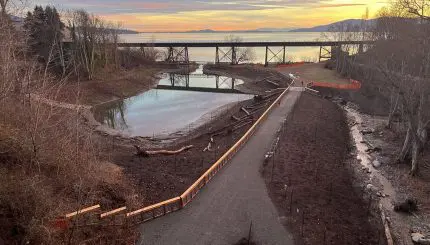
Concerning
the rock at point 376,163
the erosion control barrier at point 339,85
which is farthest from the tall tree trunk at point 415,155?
the erosion control barrier at point 339,85

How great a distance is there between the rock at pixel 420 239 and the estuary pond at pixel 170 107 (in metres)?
22.5

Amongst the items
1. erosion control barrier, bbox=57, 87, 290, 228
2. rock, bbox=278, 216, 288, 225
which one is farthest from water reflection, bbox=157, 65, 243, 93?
rock, bbox=278, 216, 288, 225

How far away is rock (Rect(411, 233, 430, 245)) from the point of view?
16375mm

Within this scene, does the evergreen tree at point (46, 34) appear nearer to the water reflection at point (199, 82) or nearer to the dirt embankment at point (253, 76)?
the water reflection at point (199, 82)

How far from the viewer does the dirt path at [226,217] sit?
15.5 meters

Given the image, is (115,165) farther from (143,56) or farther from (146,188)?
(143,56)

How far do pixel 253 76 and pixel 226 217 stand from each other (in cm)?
5942

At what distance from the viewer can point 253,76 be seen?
245 ft

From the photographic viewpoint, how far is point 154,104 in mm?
51281

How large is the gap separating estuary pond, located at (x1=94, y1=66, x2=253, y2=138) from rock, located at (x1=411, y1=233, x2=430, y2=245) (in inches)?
887

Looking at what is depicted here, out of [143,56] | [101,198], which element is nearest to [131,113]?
[101,198]

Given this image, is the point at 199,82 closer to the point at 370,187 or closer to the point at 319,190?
the point at 370,187

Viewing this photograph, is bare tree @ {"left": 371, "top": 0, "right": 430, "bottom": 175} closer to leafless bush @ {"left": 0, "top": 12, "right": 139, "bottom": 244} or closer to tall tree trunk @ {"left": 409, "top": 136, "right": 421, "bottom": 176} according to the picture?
tall tree trunk @ {"left": 409, "top": 136, "right": 421, "bottom": 176}

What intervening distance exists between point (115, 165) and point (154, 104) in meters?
30.1
